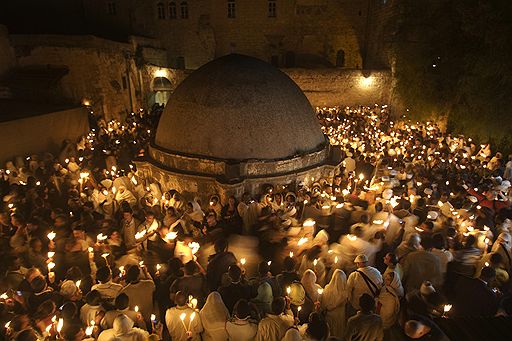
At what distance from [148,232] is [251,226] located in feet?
7.75

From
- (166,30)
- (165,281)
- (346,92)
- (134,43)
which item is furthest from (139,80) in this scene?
(165,281)

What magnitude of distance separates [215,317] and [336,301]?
186 centimetres

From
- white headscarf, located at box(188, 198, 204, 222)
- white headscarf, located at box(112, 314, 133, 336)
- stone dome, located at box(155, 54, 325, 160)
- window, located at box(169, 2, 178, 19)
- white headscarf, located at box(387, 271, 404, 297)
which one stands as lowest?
white headscarf, located at box(188, 198, 204, 222)

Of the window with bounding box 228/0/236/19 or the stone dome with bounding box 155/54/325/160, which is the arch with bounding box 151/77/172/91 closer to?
the window with bounding box 228/0/236/19

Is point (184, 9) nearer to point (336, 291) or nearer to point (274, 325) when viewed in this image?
point (336, 291)

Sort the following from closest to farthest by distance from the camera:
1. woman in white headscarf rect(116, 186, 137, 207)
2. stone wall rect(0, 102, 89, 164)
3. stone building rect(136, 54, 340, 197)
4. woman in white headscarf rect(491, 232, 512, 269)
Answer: woman in white headscarf rect(491, 232, 512, 269), woman in white headscarf rect(116, 186, 137, 207), stone building rect(136, 54, 340, 197), stone wall rect(0, 102, 89, 164)

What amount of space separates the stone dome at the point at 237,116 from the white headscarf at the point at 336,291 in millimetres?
5644

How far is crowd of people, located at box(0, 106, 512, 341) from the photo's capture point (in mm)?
4551

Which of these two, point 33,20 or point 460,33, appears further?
point 33,20

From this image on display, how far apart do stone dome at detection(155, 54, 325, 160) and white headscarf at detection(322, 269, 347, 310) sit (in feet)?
18.5

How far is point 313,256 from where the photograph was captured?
Result: 6168 mm

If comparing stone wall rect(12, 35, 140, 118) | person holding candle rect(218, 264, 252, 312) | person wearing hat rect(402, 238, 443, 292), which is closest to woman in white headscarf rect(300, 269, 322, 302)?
person holding candle rect(218, 264, 252, 312)

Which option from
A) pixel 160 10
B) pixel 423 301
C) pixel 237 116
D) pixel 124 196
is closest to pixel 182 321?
pixel 423 301

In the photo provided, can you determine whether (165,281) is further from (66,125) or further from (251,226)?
(66,125)
